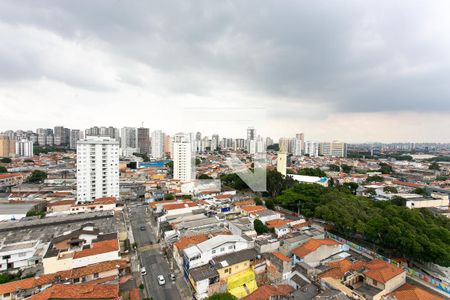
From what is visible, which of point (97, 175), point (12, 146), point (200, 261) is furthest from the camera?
point (12, 146)

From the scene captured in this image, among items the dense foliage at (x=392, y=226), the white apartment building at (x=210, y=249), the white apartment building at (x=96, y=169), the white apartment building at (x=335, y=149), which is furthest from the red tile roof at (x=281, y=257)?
the white apartment building at (x=335, y=149)

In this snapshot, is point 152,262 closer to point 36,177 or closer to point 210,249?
point 210,249

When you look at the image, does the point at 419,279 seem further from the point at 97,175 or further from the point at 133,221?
the point at 97,175

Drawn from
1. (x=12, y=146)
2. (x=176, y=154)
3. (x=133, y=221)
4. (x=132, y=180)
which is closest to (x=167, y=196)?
(x=133, y=221)

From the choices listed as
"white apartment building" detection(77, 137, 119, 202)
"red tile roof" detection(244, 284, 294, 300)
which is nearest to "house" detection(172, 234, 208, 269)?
"red tile roof" detection(244, 284, 294, 300)

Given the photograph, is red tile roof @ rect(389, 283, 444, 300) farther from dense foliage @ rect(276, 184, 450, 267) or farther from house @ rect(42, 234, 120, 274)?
house @ rect(42, 234, 120, 274)

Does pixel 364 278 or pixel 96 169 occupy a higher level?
pixel 96 169

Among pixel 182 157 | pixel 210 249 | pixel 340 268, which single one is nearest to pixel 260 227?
pixel 210 249
